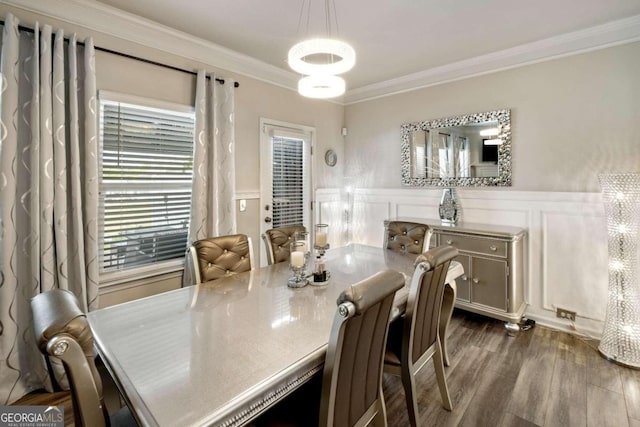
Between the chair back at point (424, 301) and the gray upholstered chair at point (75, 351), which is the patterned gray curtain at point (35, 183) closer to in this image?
the gray upholstered chair at point (75, 351)

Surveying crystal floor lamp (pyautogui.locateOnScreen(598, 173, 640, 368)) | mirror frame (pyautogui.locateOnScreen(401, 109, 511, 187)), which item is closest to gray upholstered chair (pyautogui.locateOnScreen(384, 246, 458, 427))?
crystal floor lamp (pyautogui.locateOnScreen(598, 173, 640, 368))

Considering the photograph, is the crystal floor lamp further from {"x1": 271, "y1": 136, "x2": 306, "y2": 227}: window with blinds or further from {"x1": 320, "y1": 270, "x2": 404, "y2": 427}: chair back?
{"x1": 271, "y1": 136, "x2": 306, "y2": 227}: window with blinds

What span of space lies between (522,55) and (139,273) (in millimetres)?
4174

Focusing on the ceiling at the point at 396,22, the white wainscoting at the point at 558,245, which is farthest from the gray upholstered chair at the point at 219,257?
the white wainscoting at the point at 558,245

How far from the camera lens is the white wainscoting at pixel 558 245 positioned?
9.30 ft

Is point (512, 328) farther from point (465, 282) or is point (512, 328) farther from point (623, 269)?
point (623, 269)

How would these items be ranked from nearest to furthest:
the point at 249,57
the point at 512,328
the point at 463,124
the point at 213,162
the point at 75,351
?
the point at 75,351
the point at 512,328
the point at 213,162
the point at 249,57
the point at 463,124

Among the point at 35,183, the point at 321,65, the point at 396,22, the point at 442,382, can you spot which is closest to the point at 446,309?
the point at 442,382

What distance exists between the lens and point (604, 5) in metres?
2.42

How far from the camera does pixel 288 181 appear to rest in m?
4.05

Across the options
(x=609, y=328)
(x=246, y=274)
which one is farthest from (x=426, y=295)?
(x=609, y=328)

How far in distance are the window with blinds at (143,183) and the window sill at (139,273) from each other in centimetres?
4

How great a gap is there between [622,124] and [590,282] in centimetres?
140

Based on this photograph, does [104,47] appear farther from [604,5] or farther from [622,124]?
[622,124]
